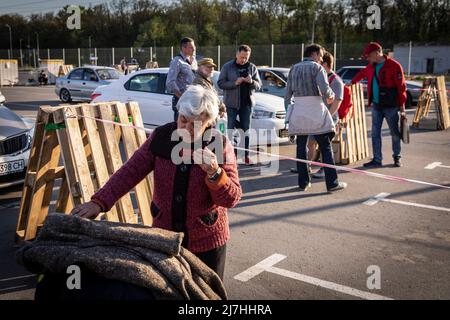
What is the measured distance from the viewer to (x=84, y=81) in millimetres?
20672

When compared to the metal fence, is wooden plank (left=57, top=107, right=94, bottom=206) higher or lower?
lower

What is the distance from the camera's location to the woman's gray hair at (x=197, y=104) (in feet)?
8.46

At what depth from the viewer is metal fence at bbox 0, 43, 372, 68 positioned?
1367 inches

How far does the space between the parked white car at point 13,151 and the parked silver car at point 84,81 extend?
13595mm

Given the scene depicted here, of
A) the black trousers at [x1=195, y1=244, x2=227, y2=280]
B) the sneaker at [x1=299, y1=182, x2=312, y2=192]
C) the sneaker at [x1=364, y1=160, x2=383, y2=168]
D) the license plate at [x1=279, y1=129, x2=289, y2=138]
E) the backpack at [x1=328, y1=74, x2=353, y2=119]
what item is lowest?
the sneaker at [x1=299, y1=182, x2=312, y2=192]

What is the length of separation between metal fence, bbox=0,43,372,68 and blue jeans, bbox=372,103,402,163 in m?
25.0

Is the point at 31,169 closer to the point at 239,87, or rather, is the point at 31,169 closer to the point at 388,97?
the point at 239,87

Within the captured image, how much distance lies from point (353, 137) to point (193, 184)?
6.79 metres

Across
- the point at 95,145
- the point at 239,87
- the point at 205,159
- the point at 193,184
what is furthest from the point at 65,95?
the point at 205,159

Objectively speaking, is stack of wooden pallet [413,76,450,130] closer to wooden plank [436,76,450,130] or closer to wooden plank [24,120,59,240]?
wooden plank [436,76,450,130]

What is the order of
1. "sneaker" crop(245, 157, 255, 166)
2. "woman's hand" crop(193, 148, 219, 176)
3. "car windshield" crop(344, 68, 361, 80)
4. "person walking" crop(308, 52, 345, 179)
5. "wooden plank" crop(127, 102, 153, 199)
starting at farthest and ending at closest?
"car windshield" crop(344, 68, 361, 80) → "sneaker" crop(245, 157, 255, 166) → "person walking" crop(308, 52, 345, 179) → "wooden plank" crop(127, 102, 153, 199) → "woman's hand" crop(193, 148, 219, 176)

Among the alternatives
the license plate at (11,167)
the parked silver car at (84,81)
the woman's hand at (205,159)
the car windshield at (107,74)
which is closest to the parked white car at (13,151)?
the license plate at (11,167)

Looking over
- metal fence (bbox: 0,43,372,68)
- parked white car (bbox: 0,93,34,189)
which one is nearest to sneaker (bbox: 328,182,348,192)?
parked white car (bbox: 0,93,34,189)

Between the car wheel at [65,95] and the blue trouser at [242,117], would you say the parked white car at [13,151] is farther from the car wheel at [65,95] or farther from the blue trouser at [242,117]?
the car wheel at [65,95]
